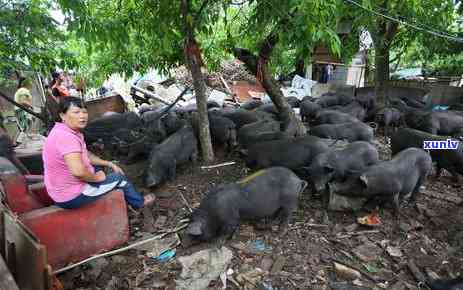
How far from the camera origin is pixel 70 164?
3439 mm

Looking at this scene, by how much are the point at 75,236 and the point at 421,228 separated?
466cm

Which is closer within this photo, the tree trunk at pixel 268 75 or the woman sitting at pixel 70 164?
the woman sitting at pixel 70 164

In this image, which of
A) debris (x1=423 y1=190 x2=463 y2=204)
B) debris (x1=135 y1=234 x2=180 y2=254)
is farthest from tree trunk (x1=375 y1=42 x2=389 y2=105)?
debris (x1=135 y1=234 x2=180 y2=254)

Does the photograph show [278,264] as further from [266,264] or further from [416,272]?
[416,272]

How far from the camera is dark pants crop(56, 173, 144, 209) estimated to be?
3814 mm

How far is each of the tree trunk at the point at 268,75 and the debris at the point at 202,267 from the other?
13.9 feet

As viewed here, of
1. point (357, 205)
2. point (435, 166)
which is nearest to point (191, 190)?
point (357, 205)

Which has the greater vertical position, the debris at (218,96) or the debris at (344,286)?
the debris at (218,96)

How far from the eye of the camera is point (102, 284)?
371cm

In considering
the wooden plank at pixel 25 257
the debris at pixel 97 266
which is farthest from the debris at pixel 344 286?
the wooden plank at pixel 25 257

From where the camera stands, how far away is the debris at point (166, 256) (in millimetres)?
4086

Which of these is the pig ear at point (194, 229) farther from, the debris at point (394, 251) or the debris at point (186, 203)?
the debris at point (394, 251)

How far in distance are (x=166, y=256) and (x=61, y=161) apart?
5.58 feet

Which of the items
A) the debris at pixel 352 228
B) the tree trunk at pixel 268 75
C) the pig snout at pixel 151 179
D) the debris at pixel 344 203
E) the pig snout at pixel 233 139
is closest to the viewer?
the debris at pixel 352 228
